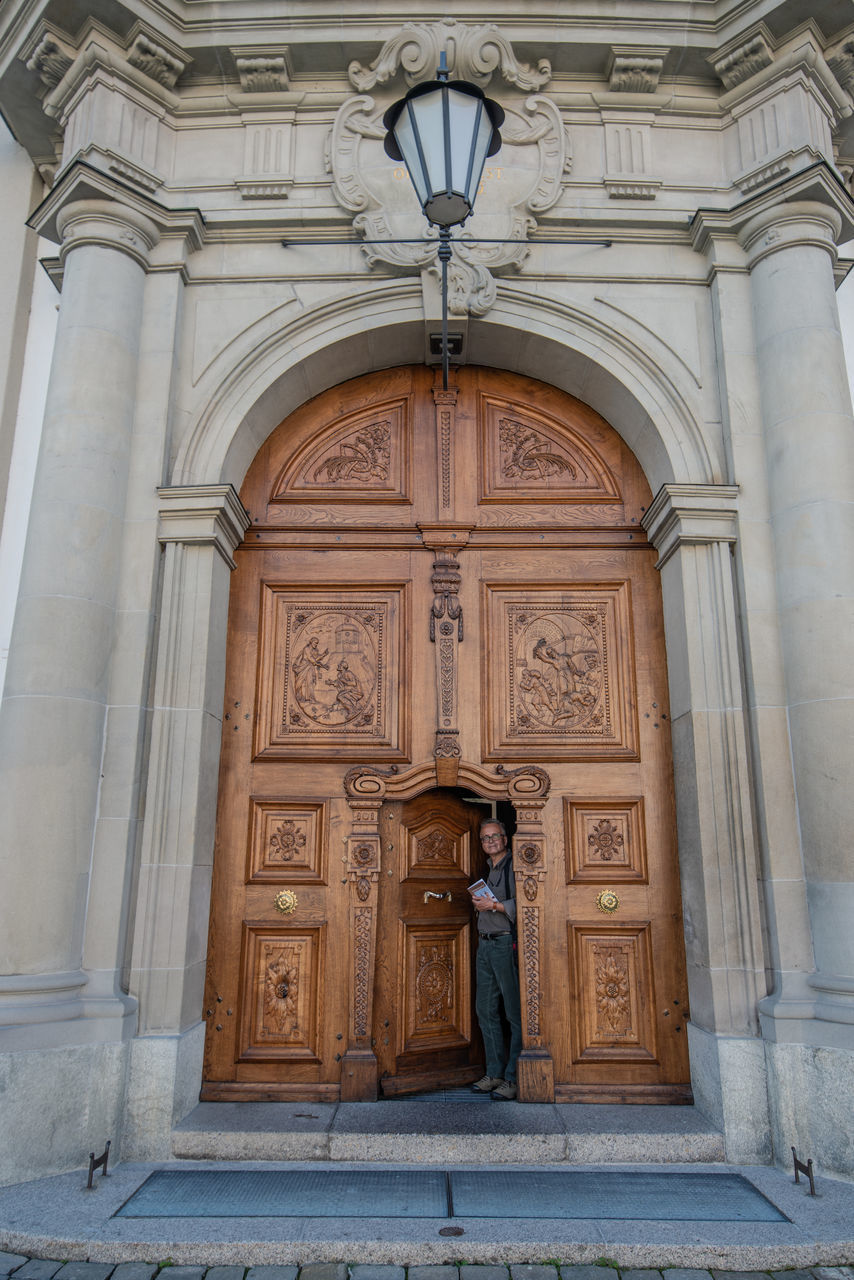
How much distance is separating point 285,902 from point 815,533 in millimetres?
3847

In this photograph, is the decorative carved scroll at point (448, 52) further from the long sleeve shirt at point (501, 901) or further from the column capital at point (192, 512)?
the long sleeve shirt at point (501, 901)

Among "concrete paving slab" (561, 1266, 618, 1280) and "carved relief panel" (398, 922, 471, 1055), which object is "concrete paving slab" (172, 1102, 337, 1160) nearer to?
"carved relief panel" (398, 922, 471, 1055)

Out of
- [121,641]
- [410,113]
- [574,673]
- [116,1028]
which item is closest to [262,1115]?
[116,1028]

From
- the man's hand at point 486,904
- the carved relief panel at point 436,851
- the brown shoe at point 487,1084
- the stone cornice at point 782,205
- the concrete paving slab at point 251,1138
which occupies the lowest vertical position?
the concrete paving slab at point 251,1138

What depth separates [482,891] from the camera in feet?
17.5

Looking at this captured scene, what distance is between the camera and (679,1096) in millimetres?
5137

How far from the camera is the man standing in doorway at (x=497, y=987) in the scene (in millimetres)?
5254

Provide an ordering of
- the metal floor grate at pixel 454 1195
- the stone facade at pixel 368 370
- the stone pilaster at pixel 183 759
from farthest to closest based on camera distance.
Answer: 1. the stone pilaster at pixel 183 759
2. the stone facade at pixel 368 370
3. the metal floor grate at pixel 454 1195

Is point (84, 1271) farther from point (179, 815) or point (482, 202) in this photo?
point (482, 202)

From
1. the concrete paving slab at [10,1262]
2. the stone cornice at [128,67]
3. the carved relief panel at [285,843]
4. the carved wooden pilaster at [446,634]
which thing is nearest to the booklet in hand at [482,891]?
the carved wooden pilaster at [446,634]

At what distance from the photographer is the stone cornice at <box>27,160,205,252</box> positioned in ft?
18.5

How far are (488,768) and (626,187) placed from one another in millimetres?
4047

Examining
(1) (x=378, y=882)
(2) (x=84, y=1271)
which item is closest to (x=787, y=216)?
(1) (x=378, y=882)

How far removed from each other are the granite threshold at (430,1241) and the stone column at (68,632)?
98cm
